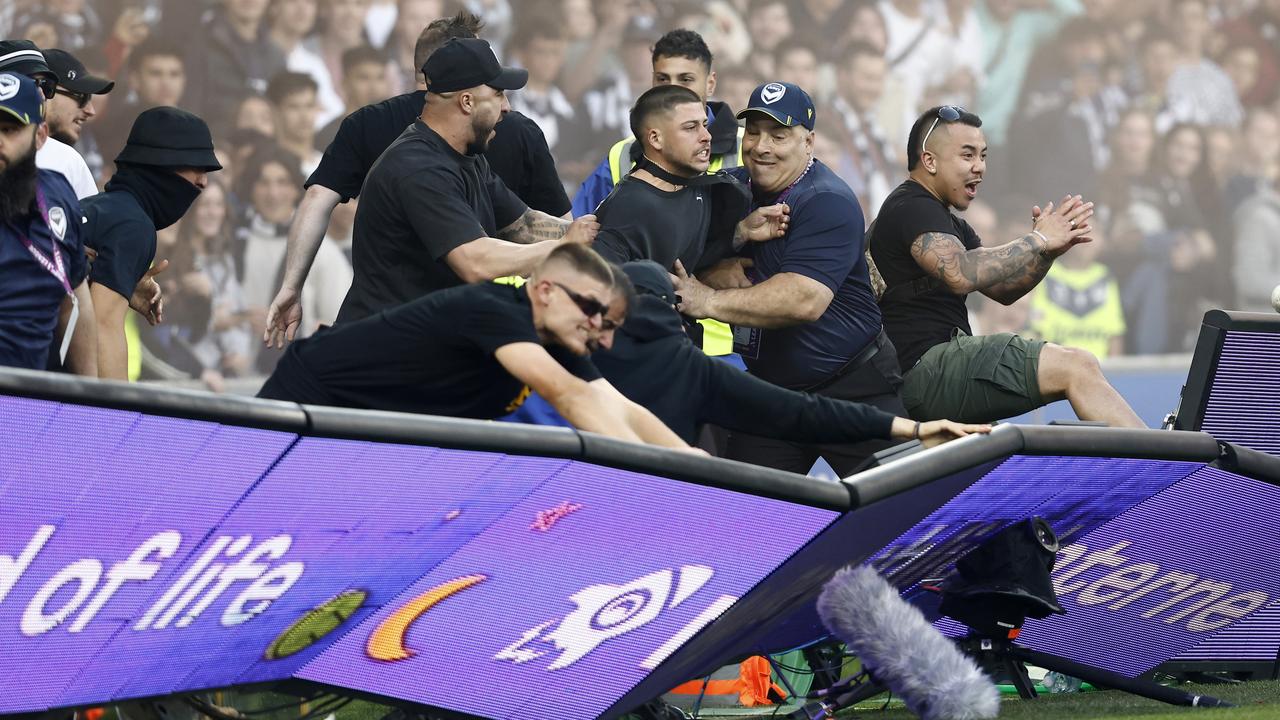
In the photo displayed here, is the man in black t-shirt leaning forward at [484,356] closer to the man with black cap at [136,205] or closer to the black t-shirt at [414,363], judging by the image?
the black t-shirt at [414,363]

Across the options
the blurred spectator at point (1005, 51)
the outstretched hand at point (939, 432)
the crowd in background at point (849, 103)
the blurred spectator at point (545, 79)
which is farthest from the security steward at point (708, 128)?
the blurred spectator at point (1005, 51)

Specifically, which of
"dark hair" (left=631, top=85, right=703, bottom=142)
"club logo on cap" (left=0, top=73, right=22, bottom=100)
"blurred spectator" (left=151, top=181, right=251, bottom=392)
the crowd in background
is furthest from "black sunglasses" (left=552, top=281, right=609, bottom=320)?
"blurred spectator" (left=151, top=181, right=251, bottom=392)

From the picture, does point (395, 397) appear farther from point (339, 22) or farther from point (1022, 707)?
point (339, 22)

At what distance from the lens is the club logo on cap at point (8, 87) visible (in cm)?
425

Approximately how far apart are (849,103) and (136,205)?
7.88 m

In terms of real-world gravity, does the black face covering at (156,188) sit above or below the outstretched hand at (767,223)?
above

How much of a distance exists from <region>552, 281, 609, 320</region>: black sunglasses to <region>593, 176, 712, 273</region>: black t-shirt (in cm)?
109

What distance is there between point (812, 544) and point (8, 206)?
2001mm

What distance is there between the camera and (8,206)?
429 centimetres

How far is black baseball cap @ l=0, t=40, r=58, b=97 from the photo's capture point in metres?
5.38

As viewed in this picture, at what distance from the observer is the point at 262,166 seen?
10.5m

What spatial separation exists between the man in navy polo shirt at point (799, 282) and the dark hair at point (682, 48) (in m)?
0.60

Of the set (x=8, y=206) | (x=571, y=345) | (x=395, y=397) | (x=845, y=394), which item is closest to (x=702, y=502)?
(x=571, y=345)

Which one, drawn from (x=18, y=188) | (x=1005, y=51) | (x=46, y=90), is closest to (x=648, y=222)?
(x=46, y=90)
